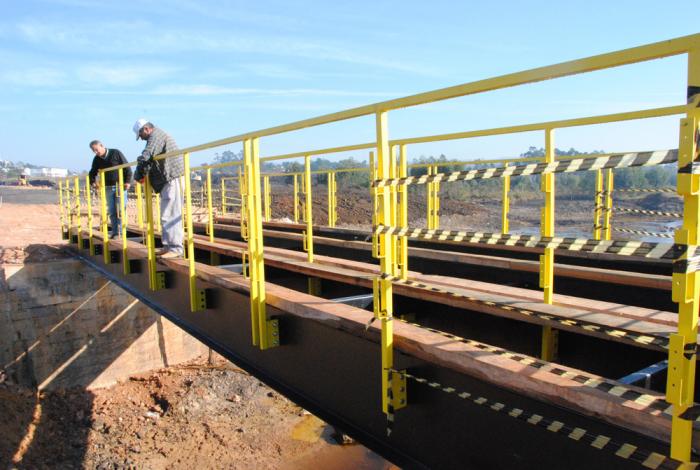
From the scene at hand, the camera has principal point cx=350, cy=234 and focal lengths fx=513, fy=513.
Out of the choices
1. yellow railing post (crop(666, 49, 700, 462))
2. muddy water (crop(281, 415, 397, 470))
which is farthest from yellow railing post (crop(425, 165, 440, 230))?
yellow railing post (crop(666, 49, 700, 462))

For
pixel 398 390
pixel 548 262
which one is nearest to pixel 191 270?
pixel 398 390

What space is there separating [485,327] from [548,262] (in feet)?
2.12

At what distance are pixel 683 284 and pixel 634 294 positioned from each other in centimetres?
292

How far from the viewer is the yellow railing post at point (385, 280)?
2.44m

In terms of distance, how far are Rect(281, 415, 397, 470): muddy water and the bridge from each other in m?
6.72

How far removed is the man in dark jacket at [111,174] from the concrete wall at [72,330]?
304 cm

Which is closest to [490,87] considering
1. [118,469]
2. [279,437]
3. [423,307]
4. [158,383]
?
[423,307]

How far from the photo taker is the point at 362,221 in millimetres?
27109

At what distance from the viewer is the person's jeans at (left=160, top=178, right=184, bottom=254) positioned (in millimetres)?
5730

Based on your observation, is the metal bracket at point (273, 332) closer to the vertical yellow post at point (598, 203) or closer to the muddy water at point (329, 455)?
the vertical yellow post at point (598, 203)

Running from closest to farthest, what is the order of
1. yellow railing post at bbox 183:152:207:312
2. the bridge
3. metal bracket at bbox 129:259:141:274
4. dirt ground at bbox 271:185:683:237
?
the bridge
yellow railing post at bbox 183:152:207:312
metal bracket at bbox 129:259:141:274
dirt ground at bbox 271:185:683:237

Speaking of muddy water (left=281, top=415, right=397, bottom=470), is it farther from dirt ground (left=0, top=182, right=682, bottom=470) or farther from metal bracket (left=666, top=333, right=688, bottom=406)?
metal bracket (left=666, top=333, right=688, bottom=406)

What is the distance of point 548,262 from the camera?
3385 mm

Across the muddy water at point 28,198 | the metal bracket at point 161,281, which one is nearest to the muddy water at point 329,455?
the metal bracket at point 161,281
